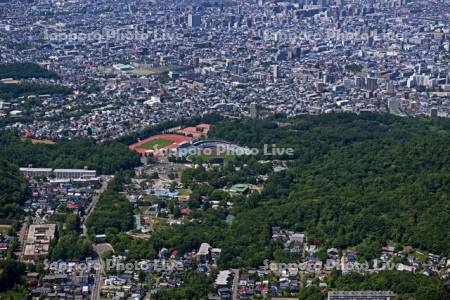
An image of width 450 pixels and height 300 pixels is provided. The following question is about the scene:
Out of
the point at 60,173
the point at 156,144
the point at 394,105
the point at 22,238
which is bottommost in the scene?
the point at 394,105

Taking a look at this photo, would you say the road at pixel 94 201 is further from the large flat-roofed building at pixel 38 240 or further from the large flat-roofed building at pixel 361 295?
the large flat-roofed building at pixel 361 295

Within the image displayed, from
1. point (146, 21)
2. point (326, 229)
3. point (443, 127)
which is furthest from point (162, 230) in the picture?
point (146, 21)

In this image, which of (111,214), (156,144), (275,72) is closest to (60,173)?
(156,144)

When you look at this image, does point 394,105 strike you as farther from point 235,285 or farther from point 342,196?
point 235,285

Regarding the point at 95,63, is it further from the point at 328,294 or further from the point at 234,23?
the point at 328,294

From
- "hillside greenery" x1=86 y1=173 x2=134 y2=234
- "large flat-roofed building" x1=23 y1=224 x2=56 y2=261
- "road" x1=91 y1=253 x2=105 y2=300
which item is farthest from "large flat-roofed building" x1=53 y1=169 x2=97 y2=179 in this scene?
"road" x1=91 y1=253 x2=105 y2=300

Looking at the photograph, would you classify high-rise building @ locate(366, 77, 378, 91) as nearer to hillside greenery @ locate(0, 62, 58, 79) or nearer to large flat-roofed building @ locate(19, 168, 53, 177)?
hillside greenery @ locate(0, 62, 58, 79)

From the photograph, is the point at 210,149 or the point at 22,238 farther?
the point at 210,149
